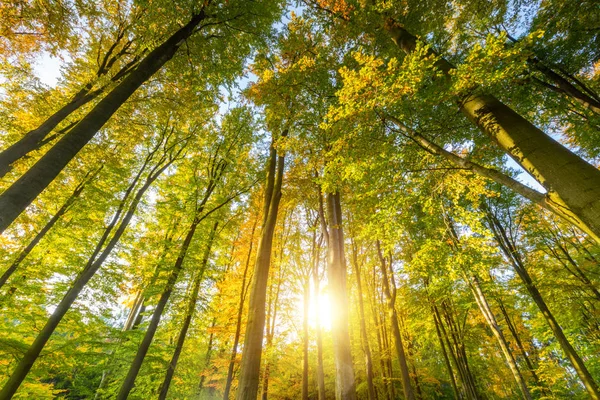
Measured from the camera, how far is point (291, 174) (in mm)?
10656

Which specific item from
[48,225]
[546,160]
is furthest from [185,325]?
[546,160]

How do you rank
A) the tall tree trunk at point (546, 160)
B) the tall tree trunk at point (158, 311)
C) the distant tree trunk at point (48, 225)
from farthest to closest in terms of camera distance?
the distant tree trunk at point (48, 225) < the tall tree trunk at point (158, 311) < the tall tree trunk at point (546, 160)

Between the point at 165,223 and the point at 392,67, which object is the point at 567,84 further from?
the point at 165,223

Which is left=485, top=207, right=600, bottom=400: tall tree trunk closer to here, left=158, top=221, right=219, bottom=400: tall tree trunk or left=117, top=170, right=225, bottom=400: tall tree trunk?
left=158, top=221, right=219, bottom=400: tall tree trunk

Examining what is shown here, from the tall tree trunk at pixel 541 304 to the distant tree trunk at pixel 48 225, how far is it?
732 inches

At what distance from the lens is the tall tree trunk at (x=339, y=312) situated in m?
4.79

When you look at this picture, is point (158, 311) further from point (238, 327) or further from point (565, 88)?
point (565, 88)

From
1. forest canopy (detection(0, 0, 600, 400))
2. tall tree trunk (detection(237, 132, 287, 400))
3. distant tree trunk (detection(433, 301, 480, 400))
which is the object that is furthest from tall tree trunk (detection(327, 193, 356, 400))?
distant tree trunk (detection(433, 301, 480, 400))

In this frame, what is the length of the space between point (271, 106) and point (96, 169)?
8991mm

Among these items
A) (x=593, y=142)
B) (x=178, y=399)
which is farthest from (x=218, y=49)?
(x=178, y=399)

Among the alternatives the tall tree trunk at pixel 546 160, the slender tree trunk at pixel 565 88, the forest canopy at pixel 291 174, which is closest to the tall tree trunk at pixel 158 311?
the forest canopy at pixel 291 174

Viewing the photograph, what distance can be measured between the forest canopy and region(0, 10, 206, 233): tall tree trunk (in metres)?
0.03

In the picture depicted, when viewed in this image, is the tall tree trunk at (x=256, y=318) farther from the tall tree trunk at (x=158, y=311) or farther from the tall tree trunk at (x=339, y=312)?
the tall tree trunk at (x=158, y=311)

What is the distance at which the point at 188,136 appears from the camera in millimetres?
10727
